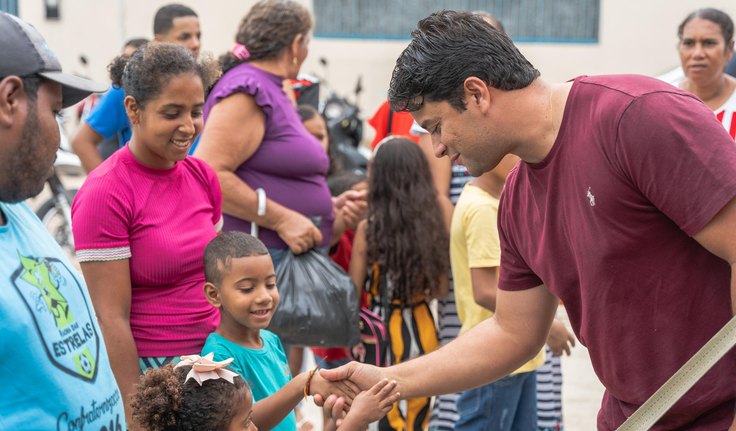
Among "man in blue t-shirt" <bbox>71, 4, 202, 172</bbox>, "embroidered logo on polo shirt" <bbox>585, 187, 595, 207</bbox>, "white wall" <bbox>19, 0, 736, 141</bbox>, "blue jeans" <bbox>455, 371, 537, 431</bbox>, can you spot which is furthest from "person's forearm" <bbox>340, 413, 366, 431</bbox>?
"white wall" <bbox>19, 0, 736, 141</bbox>

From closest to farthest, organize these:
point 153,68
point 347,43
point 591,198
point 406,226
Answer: point 591,198 < point 153,68 < point 406,226 < point 347,43

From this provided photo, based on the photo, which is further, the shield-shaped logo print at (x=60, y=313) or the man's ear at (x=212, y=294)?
the man's ear at (x=212, y=294)

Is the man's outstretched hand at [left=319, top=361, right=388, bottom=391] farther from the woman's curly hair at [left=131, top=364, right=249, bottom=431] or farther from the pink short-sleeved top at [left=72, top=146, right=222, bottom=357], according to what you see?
the pink short-sleeved top at [left=72, top=146, right=222, bottom=357]

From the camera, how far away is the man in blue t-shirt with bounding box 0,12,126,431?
6.79ft

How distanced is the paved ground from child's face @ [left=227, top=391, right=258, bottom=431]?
116 inches

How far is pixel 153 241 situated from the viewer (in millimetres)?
3508

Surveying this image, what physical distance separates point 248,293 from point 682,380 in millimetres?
1620

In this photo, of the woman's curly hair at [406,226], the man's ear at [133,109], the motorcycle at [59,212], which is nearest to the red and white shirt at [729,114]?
the woman's curly hair at [406,226]

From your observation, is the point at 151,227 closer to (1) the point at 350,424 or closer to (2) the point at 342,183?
(1) the point at 350,424

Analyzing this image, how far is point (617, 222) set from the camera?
2.60 meters

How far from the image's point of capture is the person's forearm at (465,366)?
3.20m

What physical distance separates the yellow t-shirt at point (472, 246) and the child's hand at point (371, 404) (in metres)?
1.47

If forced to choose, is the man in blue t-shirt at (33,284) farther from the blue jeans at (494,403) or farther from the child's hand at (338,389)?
the blue jeans at (494,403)

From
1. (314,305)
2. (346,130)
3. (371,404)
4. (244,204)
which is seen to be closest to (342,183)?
(244,204)
